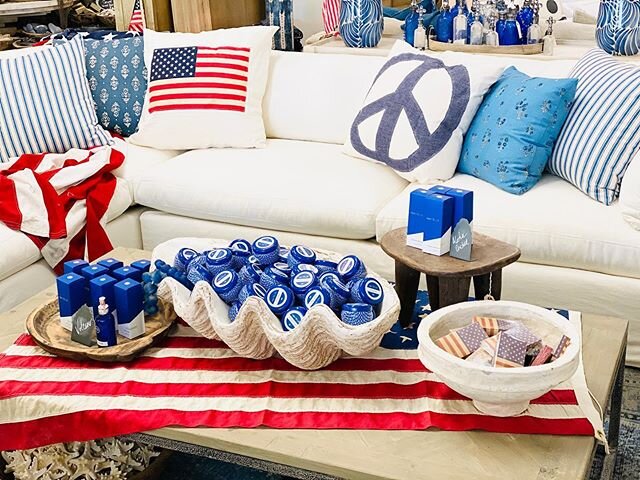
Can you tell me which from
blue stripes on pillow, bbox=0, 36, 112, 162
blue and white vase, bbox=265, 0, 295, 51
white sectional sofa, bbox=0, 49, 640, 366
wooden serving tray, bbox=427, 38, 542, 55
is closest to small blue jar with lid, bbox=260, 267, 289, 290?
white sectional sofa, bbox=0, 49, 640, 366

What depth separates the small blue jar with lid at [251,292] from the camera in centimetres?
159

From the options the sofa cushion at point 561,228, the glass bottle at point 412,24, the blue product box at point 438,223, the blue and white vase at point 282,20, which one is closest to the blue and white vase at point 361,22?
the glass bottle at point 412,24

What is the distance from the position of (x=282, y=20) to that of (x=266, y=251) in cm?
262

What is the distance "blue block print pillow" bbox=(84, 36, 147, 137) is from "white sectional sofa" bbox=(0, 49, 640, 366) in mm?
174

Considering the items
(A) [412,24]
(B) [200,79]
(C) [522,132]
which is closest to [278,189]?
(B) [200,79]

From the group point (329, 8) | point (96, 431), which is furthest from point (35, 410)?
point (329, 8)

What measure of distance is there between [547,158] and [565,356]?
1.20m

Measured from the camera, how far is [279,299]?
157cm

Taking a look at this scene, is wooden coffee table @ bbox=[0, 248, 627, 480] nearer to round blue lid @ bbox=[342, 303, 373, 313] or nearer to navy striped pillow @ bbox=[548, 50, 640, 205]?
round blue lid @ bbox=[342, 303, 373, 313]

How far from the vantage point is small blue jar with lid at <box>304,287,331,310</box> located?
154cm

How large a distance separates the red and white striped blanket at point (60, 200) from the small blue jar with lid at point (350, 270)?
1113 mm

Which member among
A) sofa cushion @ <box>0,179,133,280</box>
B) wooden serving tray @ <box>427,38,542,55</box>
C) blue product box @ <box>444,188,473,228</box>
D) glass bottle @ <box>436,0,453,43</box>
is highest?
glass bottle @ <box>436,0,453,43</box>

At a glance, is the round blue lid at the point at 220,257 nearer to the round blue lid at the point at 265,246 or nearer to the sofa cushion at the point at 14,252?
the round blue lid at the point at 265,246

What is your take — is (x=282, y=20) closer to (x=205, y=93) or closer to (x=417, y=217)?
(x=205, y=93)
